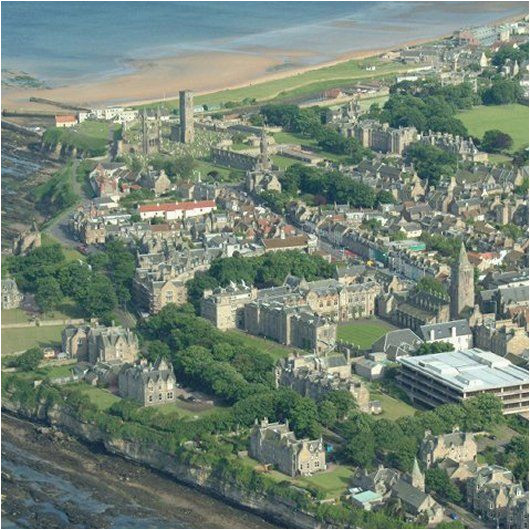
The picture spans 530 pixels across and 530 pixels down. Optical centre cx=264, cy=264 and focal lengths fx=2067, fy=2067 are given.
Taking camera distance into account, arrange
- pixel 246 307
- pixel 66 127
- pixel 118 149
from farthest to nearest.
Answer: pixel 66 127 < pixel 118 149 < pixel 246 307

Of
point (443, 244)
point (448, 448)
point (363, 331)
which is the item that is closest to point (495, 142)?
point (443, 244)

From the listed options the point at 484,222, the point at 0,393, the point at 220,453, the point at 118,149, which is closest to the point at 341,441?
the point at 220,453

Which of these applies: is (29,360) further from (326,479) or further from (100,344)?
(326,479)

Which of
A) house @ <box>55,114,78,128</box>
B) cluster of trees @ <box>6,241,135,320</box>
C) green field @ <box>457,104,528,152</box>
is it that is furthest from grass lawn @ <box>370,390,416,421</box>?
house @ <box>55,114,78,128</box>

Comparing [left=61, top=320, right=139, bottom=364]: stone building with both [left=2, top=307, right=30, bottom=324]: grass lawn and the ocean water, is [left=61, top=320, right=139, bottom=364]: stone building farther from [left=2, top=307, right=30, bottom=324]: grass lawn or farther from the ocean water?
the ocean water

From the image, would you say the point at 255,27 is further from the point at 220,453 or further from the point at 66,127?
the point at 220,453

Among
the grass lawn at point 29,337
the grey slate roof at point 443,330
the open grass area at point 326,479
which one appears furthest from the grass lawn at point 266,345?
the open grass area at point 326,479
